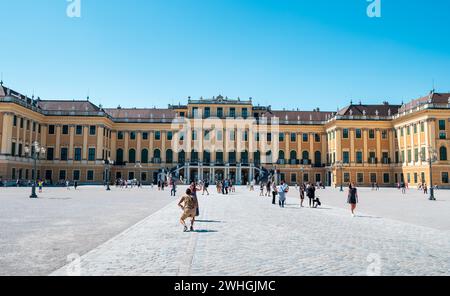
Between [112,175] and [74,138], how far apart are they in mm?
9410

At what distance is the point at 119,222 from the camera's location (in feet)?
41.0

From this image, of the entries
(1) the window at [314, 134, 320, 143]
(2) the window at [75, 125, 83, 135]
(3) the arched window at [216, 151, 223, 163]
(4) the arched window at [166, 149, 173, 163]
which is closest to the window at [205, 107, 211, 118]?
(3) the arched window at [216, 151, 223, 163]

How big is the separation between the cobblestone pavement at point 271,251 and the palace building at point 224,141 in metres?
44.8

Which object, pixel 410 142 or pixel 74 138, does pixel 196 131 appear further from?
pixel 410 142

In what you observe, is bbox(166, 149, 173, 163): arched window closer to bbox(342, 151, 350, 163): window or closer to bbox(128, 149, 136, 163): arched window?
bbox(128, 149, 136, 163): arched window

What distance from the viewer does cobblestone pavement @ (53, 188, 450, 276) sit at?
20.4 ft

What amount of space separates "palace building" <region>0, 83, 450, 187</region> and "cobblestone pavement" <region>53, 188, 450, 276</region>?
44.8 meters

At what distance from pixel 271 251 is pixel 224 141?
5847cm

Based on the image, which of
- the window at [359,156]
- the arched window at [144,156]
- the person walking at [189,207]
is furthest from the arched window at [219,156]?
the person walking at [189,207]

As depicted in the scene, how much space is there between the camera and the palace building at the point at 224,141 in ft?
182

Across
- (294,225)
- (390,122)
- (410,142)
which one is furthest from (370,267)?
(390,122)

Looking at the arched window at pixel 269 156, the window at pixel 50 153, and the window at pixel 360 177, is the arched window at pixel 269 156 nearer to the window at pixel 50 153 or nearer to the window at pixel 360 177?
the window at pixel 360 177

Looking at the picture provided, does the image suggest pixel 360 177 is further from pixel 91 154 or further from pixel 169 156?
pixel 91 154
